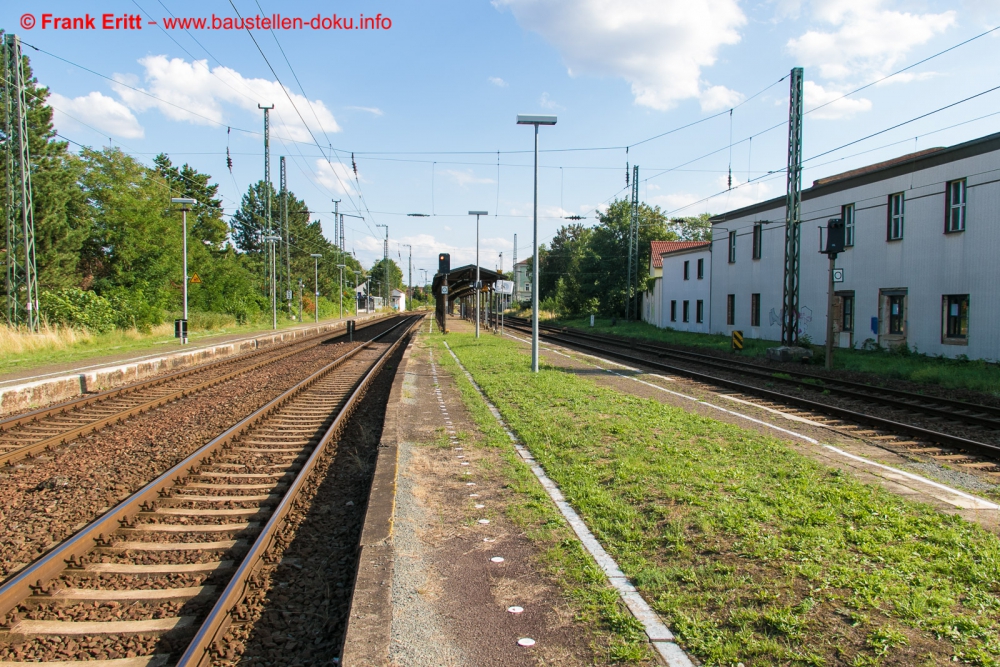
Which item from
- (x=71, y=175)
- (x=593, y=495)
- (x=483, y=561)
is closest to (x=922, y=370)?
(x=593, y=495)

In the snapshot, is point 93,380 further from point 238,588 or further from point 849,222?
point 849,222

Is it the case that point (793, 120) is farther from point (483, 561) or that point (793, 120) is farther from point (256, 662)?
point (256, 662)

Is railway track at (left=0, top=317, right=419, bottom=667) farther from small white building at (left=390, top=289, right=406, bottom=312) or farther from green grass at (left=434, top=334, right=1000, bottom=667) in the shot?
small white building at (left=390, top=289, right=406, bottom=312)

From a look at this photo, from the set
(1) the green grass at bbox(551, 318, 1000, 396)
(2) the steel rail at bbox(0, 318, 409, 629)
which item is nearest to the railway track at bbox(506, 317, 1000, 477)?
(1) the green grass at bbox(551, 318, 1000, 396)

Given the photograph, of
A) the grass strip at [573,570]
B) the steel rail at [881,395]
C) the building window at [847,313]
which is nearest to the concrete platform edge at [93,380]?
the grass strip at [573,570]

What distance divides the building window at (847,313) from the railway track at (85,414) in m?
23.9

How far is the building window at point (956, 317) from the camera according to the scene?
803 inches

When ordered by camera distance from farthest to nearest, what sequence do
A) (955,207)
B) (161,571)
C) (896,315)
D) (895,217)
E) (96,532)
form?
(896,315) → (895,217) → (955,207) → (96,532) → (161,571)

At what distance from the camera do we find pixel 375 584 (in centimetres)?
384

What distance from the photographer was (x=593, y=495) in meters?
5.56

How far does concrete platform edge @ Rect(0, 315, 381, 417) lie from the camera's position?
37.9 feet

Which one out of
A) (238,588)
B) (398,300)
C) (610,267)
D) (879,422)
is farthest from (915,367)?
(398,300)

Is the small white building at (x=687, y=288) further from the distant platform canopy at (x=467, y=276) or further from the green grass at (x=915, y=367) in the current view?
the distant platform canopy at (x=467, y=276)

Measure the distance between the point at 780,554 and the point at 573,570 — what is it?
141 cm
